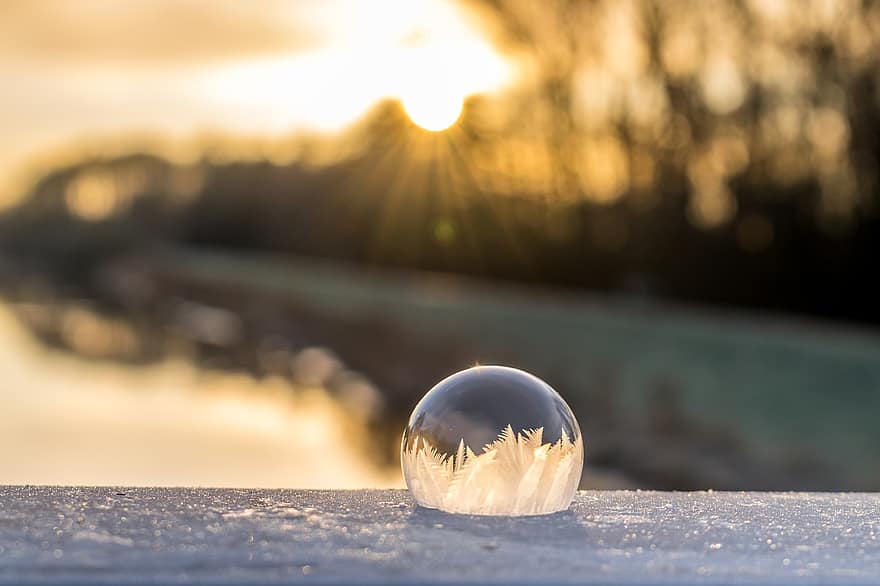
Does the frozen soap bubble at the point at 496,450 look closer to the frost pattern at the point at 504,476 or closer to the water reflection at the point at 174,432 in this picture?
the frost pattern at the point at 504,476

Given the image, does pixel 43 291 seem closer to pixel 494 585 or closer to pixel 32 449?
pixel 32 449

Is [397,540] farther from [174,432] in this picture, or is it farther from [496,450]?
[174,432]

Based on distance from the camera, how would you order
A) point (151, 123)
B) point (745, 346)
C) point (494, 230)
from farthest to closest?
point (151, 123), point (494, 230), point (745, 346)

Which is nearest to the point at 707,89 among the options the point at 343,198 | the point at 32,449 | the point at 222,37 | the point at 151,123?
the point at 222,37

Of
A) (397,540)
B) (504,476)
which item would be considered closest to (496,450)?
(504,476)

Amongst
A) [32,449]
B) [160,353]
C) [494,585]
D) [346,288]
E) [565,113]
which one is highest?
[565,113]

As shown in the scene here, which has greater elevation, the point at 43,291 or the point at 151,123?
the point at 151,123
